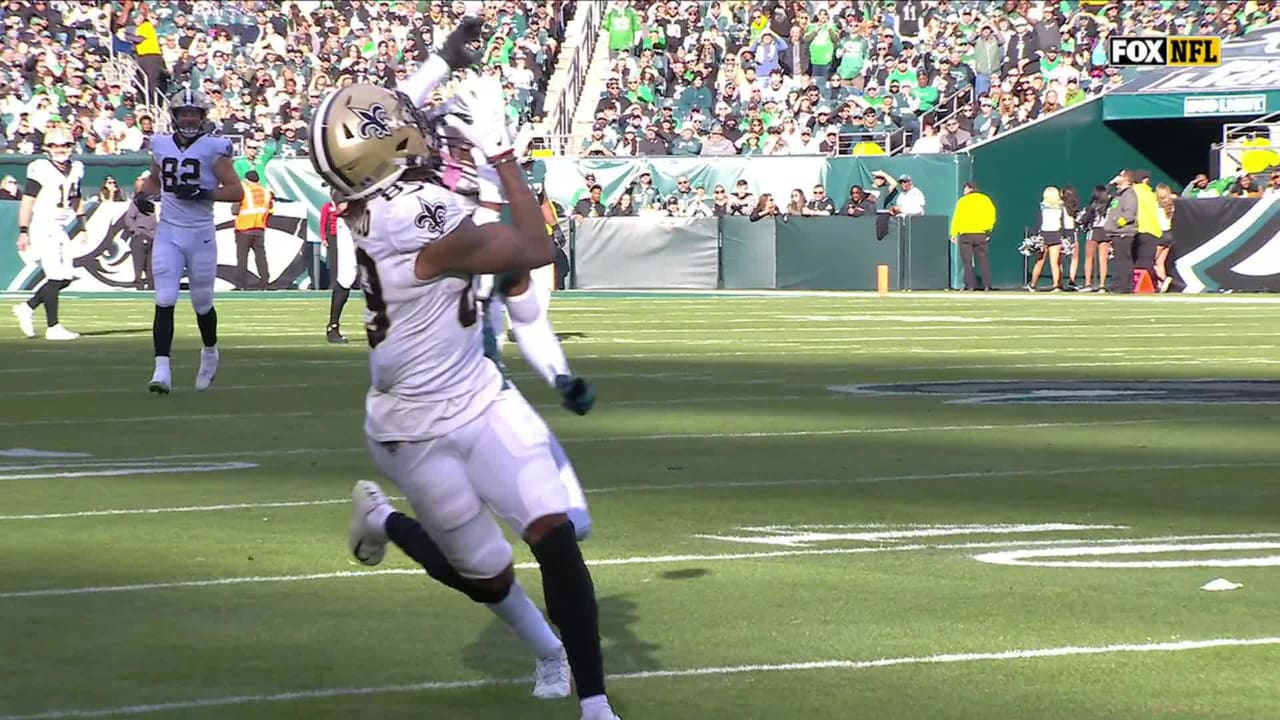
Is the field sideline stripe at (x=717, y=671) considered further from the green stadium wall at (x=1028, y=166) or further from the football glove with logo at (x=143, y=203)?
the green stadium wall at (x=1028, y=166)

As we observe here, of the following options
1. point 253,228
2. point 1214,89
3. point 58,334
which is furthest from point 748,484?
point 1214,89

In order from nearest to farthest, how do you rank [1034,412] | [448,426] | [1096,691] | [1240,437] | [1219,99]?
1. [448,426]
2. [1096,691]
3. [1240,437]
4. [1034,412]
5. [1219,99]

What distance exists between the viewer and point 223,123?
40.1m

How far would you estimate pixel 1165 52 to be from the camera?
116 feet

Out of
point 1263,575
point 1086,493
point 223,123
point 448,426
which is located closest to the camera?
point 448,426

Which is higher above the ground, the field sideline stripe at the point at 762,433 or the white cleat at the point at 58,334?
the field sideline stripe at the point at 762,433

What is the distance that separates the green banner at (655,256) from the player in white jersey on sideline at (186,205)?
21853mm

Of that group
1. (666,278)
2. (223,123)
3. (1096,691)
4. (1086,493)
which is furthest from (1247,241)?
(1096,691)

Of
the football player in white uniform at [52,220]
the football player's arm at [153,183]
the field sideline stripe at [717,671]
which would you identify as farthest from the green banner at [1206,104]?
the field sideline stripe at [717,671]

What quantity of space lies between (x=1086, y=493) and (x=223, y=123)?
3154 centimetres

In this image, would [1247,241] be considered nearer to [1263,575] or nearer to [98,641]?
[1263,575]

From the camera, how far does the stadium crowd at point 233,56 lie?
130 ft

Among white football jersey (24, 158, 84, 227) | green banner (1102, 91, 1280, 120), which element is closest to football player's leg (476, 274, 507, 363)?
white football jersey (24, 158, 84, 227)

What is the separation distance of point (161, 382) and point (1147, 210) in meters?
20.6
